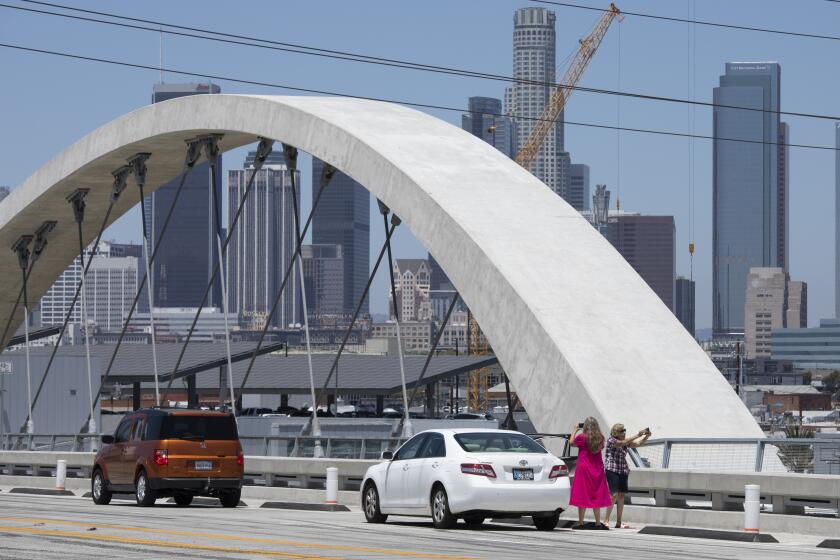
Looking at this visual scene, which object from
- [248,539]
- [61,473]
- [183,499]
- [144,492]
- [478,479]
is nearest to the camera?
[248,539]

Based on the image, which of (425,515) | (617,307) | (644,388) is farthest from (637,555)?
(617,307)

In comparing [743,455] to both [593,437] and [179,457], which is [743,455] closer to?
[593,437]

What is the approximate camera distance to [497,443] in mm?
19469

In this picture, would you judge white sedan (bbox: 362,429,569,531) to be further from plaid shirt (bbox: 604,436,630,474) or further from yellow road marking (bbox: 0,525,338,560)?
yellow road marking (bbox: 0,525,338,560)

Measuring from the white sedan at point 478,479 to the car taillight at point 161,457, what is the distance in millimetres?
5101

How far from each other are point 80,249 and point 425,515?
27941 millimetres

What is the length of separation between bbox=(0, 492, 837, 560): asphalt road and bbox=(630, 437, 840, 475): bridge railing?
2.14 metres

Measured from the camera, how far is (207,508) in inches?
963

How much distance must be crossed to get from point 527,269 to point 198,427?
610cm

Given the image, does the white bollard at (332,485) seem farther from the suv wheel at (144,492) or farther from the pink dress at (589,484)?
the pink dress at (589,484)

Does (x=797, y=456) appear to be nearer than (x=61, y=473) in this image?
Yes

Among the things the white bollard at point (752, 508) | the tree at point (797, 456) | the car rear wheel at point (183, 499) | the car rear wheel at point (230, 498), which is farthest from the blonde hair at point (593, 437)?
the car rear wheel at point (183, 499)

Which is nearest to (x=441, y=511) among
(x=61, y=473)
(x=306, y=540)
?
(x=306, y=540)

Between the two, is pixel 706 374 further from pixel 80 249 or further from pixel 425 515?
pixel 80 249
